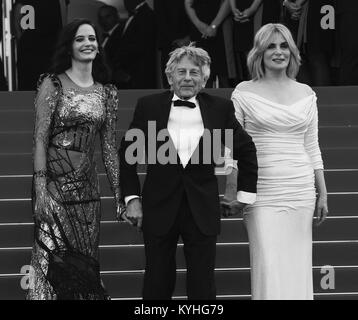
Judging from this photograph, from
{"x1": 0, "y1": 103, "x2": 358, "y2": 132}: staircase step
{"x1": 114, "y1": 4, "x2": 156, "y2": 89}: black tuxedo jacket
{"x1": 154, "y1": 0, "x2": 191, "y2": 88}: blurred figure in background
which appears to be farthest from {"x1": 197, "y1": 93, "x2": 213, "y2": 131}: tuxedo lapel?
{"x1": 114, "y1": 4, "x2": 156, "y2": 89}: black tuxedo jacket

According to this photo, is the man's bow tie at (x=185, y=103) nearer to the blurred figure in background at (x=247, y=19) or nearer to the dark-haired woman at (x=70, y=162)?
the dark-haired woman at (x=70, y=162)

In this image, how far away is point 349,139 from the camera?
1080 centimetres

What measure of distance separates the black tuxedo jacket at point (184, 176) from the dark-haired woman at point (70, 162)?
0.39m

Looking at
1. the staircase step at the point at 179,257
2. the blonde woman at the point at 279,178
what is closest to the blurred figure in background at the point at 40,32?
the staircase step at the point at 179,257

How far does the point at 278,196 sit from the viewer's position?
7.41 meters

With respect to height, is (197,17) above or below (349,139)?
above

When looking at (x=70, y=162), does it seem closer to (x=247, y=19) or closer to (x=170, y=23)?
(x=247, y=19)

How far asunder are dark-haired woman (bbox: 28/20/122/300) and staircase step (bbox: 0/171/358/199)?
2.37 metres

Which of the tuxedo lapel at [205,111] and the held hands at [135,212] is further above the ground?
the tuxedo lapel at [205,111]

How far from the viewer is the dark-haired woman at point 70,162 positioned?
739 centimetres
